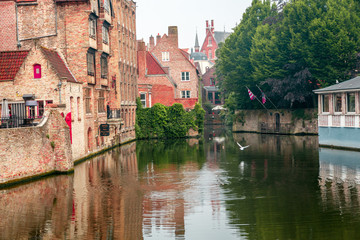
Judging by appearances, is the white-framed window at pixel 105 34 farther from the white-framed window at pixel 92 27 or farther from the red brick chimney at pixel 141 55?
the red brick chimney at pixel 141 55

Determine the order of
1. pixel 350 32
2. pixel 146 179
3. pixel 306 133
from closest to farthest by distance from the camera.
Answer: pixel 146 179, pixel 350 32, pixel 306 133

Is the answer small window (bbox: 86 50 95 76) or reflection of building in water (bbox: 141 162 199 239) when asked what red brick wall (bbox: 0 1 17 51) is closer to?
small window (bbox: 86 50 95 76)

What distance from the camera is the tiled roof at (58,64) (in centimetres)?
3872

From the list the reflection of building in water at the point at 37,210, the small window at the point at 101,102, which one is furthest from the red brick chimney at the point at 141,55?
the reflection of building in water at the point at 37,210

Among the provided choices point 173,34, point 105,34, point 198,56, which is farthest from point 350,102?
point 198,56

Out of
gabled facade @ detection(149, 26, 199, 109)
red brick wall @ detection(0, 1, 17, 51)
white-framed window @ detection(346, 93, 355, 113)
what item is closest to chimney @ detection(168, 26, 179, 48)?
gabled facade @ detection(149, 26, 199, 109)

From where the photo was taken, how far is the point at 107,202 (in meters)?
23.7

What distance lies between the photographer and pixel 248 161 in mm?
39531

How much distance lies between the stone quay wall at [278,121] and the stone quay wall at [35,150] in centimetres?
4168

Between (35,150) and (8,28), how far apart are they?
58.7ft

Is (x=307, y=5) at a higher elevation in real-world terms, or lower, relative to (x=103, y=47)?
higher

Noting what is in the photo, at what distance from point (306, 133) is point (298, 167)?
Answer: 34803 mm

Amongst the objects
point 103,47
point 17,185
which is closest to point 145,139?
point 103,47

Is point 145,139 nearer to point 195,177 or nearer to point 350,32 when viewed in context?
point 350,32
